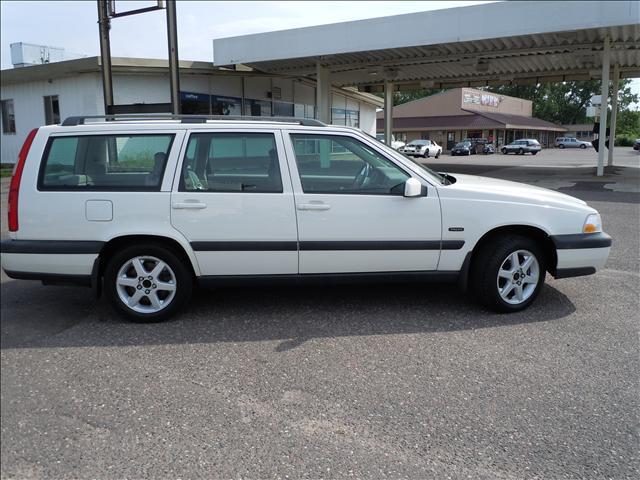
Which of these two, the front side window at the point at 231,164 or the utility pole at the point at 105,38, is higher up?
the utility pole at the point at 105,38

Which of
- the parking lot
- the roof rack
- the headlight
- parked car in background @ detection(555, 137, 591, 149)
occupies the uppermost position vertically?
parked car in background @ detection(555, 137, 591, 149)

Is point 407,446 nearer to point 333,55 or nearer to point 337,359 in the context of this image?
point 337,359

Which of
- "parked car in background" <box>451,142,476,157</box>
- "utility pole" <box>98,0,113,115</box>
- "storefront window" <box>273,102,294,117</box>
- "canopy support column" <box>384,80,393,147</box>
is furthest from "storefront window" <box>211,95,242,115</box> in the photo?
"parked car in background" <box>451,142,476,157</box>

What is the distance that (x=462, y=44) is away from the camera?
17.9m

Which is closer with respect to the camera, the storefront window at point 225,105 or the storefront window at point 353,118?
the storefront window at point 225,105

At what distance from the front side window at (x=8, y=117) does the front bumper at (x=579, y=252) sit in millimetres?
23187

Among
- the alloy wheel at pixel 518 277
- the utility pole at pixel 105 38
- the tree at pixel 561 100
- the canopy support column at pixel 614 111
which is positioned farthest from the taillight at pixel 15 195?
the tree at pixel 561 100

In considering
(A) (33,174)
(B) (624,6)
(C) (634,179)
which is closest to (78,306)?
(A) (33,174)

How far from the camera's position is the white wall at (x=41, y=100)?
1881 cm

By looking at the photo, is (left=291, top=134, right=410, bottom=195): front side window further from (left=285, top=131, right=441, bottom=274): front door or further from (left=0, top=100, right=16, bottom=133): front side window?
(left=0, top=100, right=16, bottom=133): front side window

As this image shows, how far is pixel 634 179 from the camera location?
18.0m

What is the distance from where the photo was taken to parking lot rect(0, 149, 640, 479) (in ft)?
9.09

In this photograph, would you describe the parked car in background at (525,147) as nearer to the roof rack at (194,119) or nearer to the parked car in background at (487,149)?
the parked car in background at (487,149)

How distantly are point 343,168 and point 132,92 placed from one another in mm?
16054
